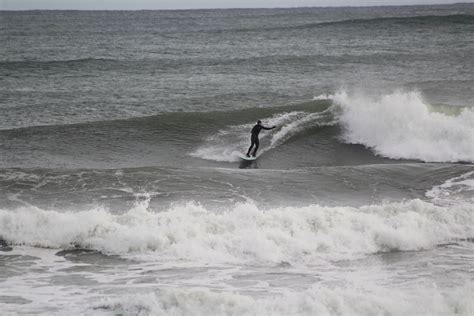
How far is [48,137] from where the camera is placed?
18391mm

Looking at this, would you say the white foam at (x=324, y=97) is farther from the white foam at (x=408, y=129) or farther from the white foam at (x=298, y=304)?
the white foam at (x=298, y=304)

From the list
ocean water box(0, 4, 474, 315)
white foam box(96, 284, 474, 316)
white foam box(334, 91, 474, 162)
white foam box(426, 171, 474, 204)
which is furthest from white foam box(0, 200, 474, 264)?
white foam box(334, 91, 474, 162)

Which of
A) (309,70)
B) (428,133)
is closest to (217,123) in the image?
Answer: (428,133)

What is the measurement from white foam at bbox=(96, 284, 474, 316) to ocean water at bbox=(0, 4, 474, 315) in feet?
0.07

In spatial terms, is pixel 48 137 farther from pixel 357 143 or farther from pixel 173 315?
pixel 173 315

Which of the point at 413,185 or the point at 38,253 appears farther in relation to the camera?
the point at 413,185

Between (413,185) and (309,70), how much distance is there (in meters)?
17.8

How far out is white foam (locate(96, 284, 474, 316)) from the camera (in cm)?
788

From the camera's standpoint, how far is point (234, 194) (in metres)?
13.5

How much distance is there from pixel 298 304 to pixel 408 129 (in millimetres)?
12007

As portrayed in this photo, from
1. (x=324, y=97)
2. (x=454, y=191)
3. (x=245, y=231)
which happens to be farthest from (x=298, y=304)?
(x=324, y=97)

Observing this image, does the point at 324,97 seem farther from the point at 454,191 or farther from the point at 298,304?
the point at 298,304

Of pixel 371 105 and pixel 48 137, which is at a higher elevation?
pixel 371 105

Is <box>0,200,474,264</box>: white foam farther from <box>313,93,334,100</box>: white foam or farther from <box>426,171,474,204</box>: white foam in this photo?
<box>313,93,334,100</box>: white foam
